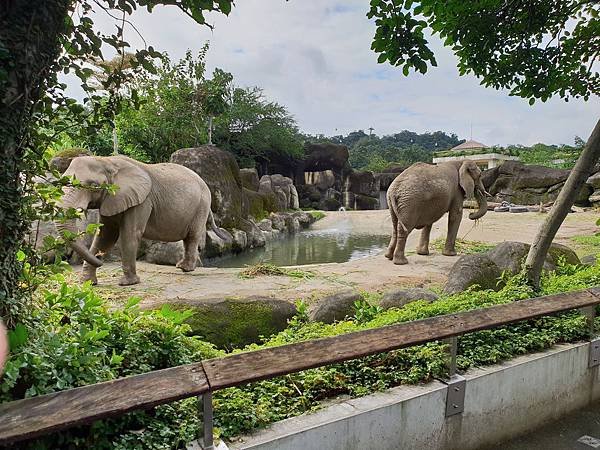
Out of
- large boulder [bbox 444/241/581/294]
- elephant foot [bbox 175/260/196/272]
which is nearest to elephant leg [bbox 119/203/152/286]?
elephant foot [bbox 175/260/196/272]

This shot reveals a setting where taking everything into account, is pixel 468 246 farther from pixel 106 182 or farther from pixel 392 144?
pixel 392 144

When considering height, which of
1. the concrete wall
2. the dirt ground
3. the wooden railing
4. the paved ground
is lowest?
the paved ground

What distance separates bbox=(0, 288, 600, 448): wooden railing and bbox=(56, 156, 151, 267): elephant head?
13.2 ft

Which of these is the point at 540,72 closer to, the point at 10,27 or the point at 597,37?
the point at 597,37

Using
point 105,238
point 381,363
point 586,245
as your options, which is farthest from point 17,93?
point 586,245

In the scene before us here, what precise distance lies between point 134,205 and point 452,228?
21.0ft

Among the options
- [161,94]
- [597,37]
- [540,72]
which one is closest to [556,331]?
[540,72]

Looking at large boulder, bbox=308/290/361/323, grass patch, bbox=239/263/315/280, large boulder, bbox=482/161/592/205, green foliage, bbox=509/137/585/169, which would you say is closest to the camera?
large boulder, bbox=308/290/361/323

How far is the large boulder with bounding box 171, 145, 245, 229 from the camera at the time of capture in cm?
1109

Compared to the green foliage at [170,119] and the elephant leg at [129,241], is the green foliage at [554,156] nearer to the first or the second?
the green foliage at [170,119]

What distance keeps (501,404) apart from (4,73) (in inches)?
115

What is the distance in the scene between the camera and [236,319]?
3.63 metres

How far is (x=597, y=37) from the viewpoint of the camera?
17.0 feet

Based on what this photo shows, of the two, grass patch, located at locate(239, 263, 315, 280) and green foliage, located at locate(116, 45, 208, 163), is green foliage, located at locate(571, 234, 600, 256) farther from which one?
green foliage, located at locate(116, 45, 208, 163)
